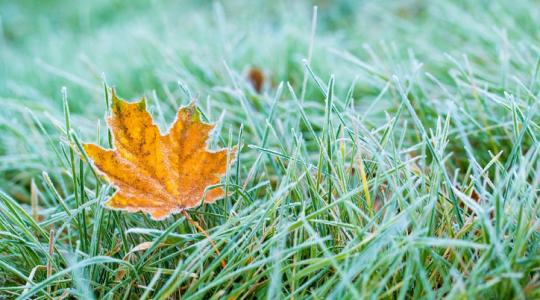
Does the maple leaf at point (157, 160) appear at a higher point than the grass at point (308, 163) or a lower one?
higher

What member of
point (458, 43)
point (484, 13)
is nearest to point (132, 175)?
point (458, 43)

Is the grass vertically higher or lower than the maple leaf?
lower

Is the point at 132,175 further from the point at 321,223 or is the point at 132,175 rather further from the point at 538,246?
the point at 538,246

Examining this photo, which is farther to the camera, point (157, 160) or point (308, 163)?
point (308, 163)
